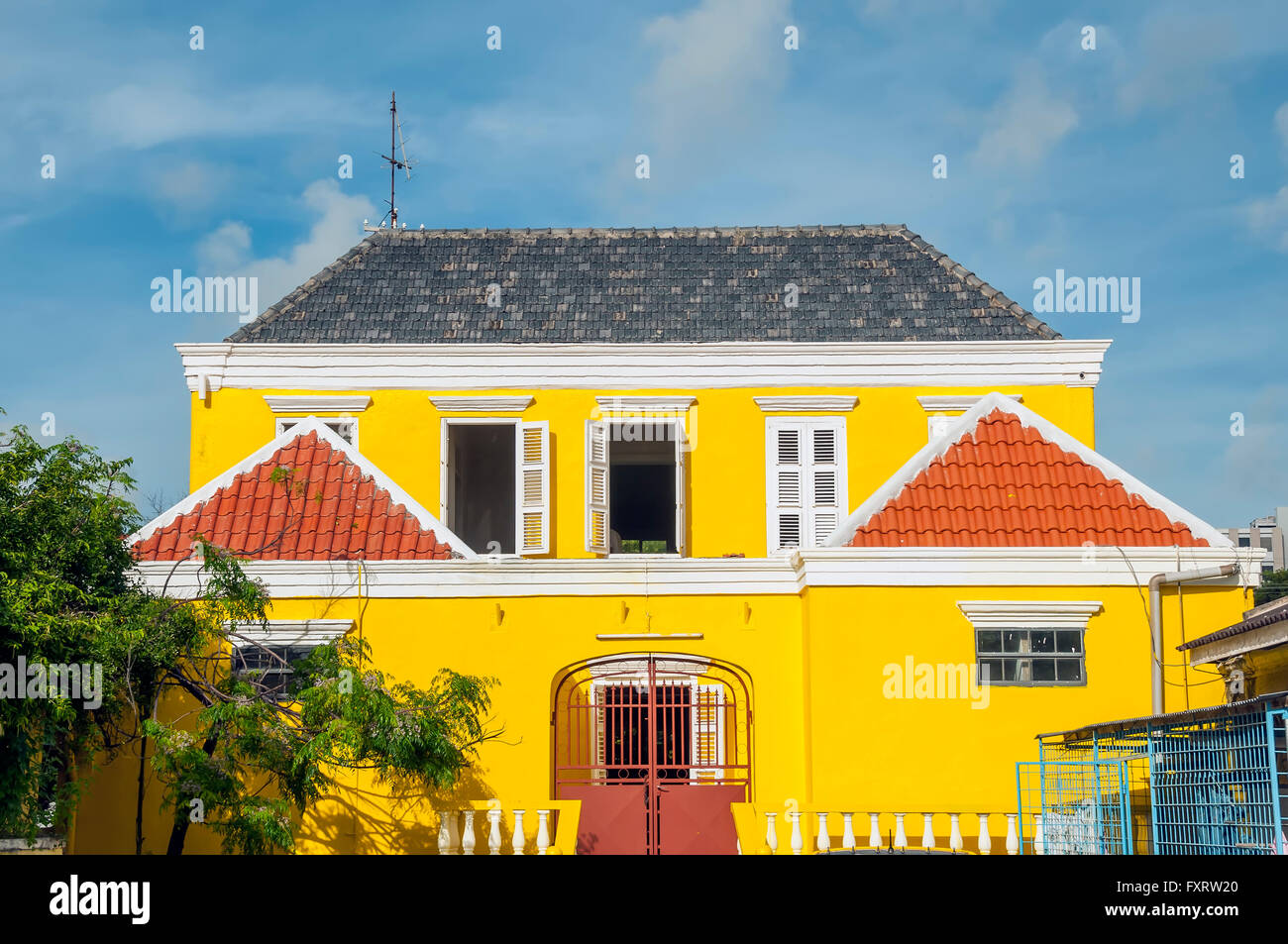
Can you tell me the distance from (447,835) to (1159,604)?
323 inches

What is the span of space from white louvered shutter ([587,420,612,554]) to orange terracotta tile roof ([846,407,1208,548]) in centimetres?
540

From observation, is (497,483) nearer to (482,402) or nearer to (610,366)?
(482,402)

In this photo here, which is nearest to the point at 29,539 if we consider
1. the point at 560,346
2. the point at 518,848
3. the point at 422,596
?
the point at 422,596

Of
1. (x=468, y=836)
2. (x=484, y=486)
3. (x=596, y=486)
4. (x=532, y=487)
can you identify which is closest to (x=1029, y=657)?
(x=468, y=836)

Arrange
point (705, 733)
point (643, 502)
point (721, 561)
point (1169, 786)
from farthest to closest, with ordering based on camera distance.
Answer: point (643, 502), point (705, 733), point (721, 561), point (1169, 786)

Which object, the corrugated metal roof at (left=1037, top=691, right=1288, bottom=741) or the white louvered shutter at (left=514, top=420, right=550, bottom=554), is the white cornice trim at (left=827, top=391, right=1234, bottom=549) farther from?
the white louvered shutter at (left=514, top=420, right=550, bottom=554)

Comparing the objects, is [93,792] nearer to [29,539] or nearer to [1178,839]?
[29,539]

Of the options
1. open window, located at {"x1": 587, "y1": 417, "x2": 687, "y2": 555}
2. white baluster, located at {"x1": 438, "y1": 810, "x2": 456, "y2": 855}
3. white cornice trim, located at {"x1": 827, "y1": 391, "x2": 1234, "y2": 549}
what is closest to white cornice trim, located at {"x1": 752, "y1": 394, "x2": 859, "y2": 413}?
open window, located at {"x1": 587, "y1": 417, "x2": 687, "y2": 555}

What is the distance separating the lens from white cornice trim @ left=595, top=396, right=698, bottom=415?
65.0ft

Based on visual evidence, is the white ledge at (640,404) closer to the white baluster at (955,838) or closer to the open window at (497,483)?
the open window at (497,483)

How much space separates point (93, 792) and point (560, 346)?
29.6ft

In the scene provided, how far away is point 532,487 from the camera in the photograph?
1948 centimetres

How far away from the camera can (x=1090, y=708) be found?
14.5 meters

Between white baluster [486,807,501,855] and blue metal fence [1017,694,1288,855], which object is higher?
blue metal fence [1017,694,1288,855]
